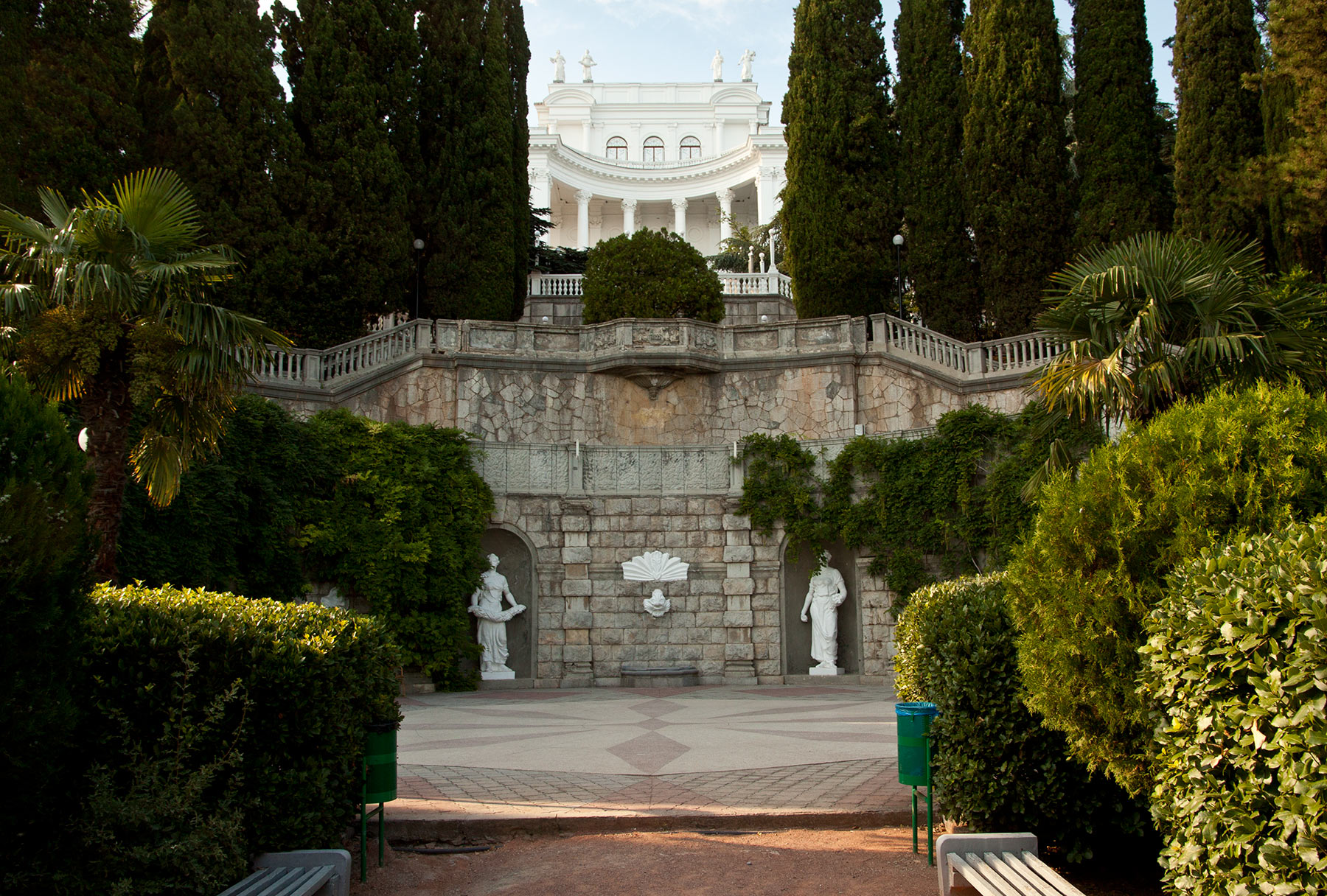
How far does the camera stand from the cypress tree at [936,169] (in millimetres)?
25016

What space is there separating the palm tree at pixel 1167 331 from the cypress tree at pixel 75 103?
1936 centimetres

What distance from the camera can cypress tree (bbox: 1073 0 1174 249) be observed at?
23469mm

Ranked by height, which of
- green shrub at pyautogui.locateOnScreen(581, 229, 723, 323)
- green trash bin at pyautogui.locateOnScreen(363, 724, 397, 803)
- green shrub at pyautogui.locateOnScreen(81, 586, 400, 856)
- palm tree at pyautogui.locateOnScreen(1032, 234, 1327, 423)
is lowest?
green trash bin at pyautogui.locateOnScreen(363, 724, 397, 803)

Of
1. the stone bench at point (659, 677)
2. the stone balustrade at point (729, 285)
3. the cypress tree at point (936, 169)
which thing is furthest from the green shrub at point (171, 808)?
the stone balustrade at point (729, 285)

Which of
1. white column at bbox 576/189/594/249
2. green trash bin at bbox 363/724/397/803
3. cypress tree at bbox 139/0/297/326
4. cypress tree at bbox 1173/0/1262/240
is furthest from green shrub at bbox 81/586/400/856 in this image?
white column at bbox 576/189/594/249

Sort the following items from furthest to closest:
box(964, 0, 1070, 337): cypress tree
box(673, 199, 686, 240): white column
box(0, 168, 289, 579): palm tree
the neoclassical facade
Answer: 1. box(673, 199, 686, 240): white column
2. the neoclassical facade
3. box(964, 0, 1070, 337): cypress tree
4. box(0, 168, 289, 579): palm tree

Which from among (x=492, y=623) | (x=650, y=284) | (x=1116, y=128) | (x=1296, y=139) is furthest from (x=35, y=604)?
(x=1116, y=128)

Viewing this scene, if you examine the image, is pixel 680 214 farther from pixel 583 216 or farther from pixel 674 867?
pixel 674 867

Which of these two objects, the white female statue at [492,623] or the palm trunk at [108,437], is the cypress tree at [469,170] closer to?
the white female statue at [492,623]

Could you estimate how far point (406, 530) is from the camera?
16.5m

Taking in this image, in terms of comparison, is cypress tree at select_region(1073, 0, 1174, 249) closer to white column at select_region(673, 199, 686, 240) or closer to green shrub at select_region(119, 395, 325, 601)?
green shrub at select_region(119, 395, 325, 601)

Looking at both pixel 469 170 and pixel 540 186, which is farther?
pixel 540 186

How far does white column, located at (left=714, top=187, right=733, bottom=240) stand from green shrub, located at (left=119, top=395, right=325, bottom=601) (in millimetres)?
37766

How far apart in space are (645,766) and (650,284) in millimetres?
15455
